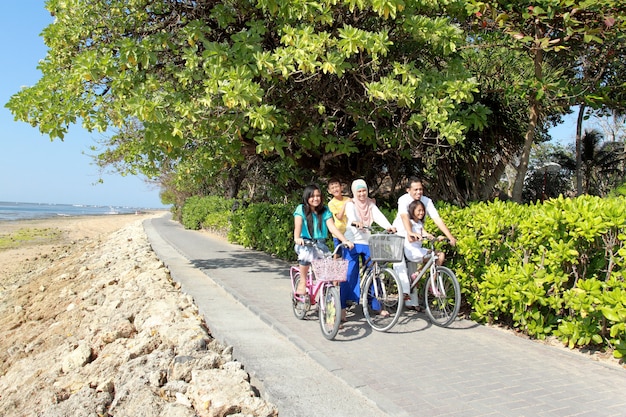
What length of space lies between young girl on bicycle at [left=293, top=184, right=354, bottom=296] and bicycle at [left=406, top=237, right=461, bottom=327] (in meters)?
1.08

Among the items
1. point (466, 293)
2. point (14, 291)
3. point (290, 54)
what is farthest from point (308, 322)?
point (14, 291)

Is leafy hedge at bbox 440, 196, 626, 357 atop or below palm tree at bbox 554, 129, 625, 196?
below

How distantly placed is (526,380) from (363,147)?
8078mm

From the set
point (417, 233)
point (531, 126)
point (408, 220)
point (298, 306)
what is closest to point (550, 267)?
point (417, 233)

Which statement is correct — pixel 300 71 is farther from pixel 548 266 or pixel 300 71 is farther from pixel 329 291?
pixel 548 266

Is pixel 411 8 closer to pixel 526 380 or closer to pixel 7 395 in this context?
pixel 526 380

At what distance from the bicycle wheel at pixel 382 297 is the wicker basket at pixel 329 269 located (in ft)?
1.53

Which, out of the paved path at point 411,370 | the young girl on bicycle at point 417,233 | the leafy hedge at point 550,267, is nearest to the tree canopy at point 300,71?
the young girl on bicycle at point 417,233

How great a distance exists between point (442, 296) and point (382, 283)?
2.42 feet

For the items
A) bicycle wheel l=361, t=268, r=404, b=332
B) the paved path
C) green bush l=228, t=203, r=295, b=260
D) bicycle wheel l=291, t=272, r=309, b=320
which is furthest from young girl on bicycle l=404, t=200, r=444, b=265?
green bush l=228, t=203, r=295, b=260

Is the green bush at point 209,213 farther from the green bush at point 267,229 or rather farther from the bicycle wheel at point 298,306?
the bicycle wheel at point 298,306

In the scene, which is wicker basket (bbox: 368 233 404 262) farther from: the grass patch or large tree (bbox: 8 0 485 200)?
the grass patch

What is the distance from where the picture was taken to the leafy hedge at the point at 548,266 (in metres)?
4.71

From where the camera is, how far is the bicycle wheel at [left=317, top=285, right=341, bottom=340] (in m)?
5.38
